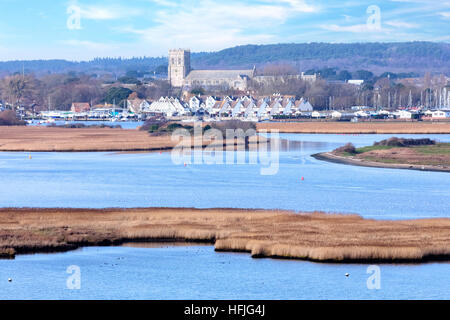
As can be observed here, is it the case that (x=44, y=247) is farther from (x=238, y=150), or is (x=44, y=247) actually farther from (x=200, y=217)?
(x=238, y=150)

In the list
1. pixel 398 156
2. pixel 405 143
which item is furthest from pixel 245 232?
pixel 405 143

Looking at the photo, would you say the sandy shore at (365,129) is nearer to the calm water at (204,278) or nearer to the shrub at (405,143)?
the shrub at (405,143)

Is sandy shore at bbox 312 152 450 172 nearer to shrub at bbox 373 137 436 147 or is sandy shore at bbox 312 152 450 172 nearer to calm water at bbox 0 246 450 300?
shrub at bbox 373 137 436 147

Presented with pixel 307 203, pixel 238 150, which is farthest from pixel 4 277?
pixel 238 150

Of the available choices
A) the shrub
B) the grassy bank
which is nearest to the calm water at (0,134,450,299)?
the grassy bank

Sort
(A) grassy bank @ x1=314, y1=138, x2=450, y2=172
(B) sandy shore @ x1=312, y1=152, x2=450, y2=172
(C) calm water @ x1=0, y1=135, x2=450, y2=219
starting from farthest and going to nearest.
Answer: (A) grassy bank @ x1=314, y1=138, x2=450, y2=172 → (B) sandy shore @ x1=312, y1=152, x2=450, y2=172 → (C) calm water @ x1=0, y1=135, x2=450, y2=219

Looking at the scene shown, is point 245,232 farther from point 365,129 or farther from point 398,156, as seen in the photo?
point 365,129
